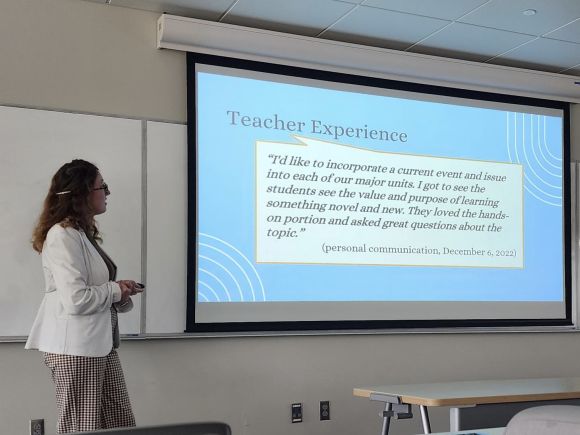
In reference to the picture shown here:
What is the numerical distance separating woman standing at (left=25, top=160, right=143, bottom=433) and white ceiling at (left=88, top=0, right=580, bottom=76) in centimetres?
151

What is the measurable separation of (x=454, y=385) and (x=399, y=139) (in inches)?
72.6

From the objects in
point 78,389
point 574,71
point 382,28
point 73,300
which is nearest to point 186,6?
point 382,28

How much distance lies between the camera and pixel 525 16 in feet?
14.7

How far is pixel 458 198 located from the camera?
5.18m

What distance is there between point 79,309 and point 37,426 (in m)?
1.24

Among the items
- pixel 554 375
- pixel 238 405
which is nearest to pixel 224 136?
pixel 238 405

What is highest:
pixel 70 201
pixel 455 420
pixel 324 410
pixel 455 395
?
pixel 70 201

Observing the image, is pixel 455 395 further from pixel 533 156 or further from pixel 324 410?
pixel 533 156

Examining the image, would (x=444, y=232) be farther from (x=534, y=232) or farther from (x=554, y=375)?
(x=554, y=375)

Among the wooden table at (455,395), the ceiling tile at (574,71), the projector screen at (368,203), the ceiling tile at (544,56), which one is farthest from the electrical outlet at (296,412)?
the ceiling tile at (574,71)

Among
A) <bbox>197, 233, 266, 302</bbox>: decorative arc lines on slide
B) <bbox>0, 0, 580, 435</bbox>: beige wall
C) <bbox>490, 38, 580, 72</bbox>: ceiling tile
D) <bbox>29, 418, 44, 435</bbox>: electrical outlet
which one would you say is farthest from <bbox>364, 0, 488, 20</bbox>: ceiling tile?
<bbox>29, 418, 44, 435</bbox>: electrical outlet

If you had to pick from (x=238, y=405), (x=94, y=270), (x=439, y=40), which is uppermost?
(x=439, y=40)

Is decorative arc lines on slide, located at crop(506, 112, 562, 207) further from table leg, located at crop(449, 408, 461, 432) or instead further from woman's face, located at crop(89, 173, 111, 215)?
woman's face, located at crop(89, 173, 111, 215)

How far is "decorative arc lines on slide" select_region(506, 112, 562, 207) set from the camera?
5.39 metres
